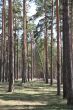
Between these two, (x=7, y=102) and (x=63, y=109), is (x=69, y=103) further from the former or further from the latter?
(x=7, y=102)

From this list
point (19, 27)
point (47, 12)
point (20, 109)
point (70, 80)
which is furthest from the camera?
point (19, 27)

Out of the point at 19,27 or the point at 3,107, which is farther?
the point at 19,27

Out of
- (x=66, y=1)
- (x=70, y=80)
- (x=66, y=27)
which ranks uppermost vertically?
(x=66, y=1)

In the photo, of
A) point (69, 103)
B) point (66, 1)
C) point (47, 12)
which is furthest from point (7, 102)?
point (47, 12)

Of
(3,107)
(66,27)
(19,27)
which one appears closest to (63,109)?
(3,107)

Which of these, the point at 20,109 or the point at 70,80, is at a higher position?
the point at 70,80

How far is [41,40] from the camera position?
49562 mm

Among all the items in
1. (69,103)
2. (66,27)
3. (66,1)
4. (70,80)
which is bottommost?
(69,103)

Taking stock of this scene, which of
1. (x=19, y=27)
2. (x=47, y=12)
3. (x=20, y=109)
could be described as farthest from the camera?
(x=19, y=27)

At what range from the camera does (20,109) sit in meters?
14.6

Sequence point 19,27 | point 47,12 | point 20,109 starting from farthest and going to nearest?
point 19,27 → point 47,12 → point 20,109

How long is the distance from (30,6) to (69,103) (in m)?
26.4

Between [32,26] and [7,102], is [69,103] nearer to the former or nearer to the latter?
[7,102]

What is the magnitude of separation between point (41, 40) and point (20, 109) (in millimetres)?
35307
